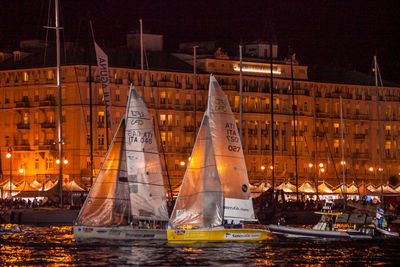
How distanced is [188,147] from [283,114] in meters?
18.3

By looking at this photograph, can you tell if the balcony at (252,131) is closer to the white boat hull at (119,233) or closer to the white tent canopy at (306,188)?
the white tent canopy at (306,188)

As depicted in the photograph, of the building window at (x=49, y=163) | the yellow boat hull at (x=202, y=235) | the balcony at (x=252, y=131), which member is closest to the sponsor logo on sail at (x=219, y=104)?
the yellow boat hull at (x=202, y=235)

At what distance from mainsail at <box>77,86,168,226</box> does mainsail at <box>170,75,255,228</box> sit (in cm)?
314

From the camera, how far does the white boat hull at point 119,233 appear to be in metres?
74.9

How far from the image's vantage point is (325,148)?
171375 millimetres

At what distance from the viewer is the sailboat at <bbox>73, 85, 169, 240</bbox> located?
2963 inches

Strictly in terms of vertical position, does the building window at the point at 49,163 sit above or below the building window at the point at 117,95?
below

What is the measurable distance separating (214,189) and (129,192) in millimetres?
6427

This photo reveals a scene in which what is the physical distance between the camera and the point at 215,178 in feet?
238

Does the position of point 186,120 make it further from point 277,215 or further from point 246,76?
point 277,215

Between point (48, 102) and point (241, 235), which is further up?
point (48, 102)

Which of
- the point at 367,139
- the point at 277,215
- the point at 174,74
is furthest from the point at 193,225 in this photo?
the point at 367,139

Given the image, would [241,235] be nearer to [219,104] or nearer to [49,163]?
[219,104]

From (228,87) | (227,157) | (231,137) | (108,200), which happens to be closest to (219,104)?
(231,137)
